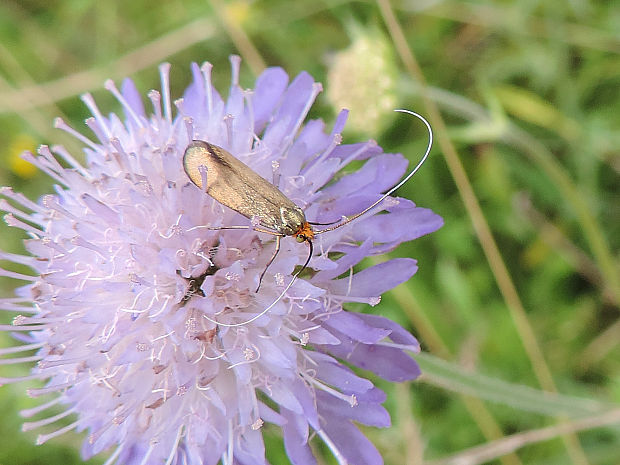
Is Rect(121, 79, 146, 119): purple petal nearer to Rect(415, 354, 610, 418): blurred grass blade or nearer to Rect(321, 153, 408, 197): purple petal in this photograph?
Rect(321, 153, 408, 197): purple petal

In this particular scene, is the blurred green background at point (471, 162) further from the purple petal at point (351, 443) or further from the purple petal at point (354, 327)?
the purple petal at point (354, 327)

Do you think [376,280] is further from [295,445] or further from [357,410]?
[295,445]

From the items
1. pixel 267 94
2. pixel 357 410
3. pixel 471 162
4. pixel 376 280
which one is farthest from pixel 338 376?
pixel 471 162

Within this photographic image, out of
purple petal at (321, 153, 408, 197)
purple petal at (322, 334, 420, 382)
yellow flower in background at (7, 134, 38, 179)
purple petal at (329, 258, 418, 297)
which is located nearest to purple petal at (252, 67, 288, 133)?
purple petal at (321, 153, 408, 197)

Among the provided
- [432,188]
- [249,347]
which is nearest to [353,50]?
[432,188]

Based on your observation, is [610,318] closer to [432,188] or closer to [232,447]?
[432,188]

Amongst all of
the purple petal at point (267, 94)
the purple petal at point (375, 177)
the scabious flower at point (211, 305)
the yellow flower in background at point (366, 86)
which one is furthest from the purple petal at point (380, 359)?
the yellow flower in background at point (366, 86)
